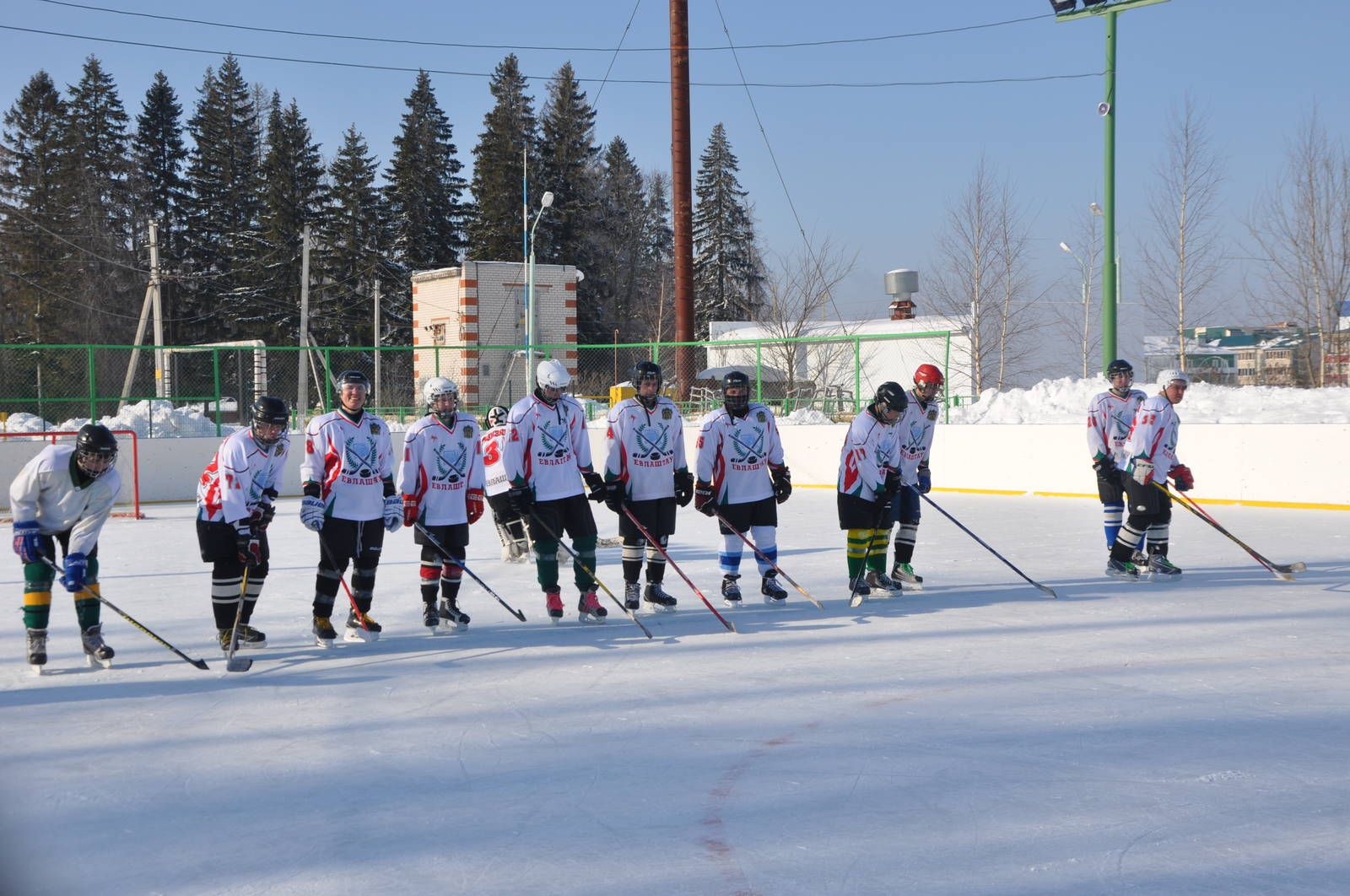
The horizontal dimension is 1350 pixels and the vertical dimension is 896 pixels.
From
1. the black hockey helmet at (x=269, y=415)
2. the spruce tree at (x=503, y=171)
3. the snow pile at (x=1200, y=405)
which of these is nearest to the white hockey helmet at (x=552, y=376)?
the black hockey helmet at (x=269, y=415)

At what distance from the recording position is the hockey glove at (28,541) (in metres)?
5.31

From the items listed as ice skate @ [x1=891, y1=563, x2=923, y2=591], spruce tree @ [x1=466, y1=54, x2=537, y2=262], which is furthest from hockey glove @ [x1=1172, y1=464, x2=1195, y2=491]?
spruce tree @ [x1=466, y1=54, x2=537, y2=262]

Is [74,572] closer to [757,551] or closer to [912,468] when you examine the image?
[757,551]

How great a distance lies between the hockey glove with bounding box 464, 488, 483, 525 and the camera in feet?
21.6

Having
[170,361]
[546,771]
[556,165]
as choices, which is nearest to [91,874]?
[546,771]

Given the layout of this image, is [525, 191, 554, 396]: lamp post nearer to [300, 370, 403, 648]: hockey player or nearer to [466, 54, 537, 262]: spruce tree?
[300, 370, 403, 648]: hockey player

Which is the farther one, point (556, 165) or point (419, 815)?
point (556, 165)

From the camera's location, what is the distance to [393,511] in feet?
20.2

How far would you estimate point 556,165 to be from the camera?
51.7 meters

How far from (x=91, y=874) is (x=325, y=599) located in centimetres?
315

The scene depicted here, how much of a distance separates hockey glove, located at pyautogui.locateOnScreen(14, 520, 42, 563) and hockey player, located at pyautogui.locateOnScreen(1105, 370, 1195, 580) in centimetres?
654

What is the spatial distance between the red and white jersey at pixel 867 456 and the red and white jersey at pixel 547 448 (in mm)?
1674

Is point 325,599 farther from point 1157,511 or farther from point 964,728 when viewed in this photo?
point 1157,511

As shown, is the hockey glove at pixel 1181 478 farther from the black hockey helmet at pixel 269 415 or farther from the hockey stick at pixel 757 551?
the black hockey helmet at pixel 269 415
